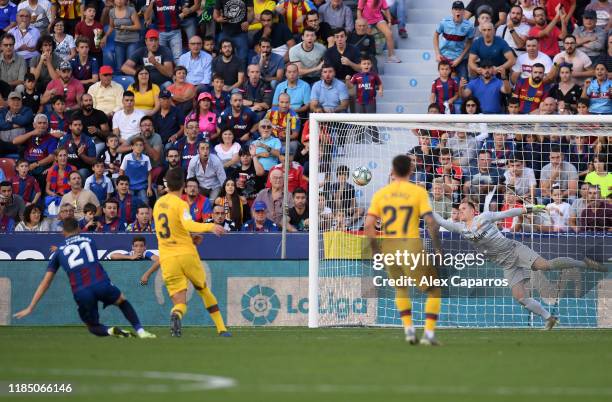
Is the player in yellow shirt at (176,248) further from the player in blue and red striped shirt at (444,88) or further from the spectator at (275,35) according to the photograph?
the spectator at (275,35)

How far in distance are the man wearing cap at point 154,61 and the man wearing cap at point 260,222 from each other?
4.84 m

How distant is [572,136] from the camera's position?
755 inches

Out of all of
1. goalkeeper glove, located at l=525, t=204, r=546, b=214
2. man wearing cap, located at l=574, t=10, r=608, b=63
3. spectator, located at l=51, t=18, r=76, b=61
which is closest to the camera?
goalkeeper glove, located at l=525, t=204, r=546, b=214

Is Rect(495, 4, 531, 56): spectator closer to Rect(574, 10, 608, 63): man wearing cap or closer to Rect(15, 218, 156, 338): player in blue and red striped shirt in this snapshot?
Rect(574, 10, 608, 63): man wearing cap

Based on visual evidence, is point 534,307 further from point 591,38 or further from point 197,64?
point 197,64

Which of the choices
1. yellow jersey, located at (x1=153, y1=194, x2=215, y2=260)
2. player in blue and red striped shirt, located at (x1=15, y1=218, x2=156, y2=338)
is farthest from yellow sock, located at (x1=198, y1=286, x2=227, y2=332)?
player in blue and red striped shirt, located at (x1=15, y1=218, x2=156, y2=338)

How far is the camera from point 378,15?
23.7m

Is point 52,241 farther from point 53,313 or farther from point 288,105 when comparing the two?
point 288,105

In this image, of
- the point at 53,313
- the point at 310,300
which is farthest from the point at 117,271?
the point at 310,300

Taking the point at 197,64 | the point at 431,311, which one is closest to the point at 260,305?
the point at 431,311

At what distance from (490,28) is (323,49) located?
320cm

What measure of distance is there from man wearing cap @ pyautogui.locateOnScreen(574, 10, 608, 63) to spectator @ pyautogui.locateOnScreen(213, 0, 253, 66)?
21.0 feet

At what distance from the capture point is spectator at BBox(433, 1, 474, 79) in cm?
2272

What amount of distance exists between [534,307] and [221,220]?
5683 mm
